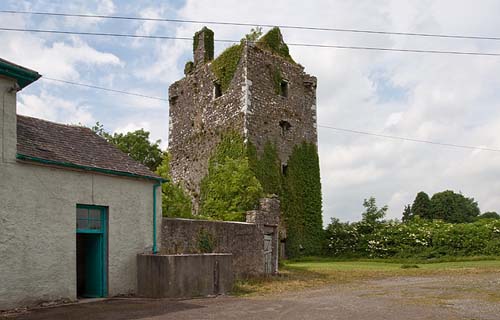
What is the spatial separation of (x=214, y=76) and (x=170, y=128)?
5460mm

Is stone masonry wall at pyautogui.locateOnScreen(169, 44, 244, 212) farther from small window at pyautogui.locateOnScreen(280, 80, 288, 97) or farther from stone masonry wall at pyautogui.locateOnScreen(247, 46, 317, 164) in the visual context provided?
small window at pyautogui.locateOnScreen(280, 80, 288, 97)

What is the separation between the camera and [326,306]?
12117mm

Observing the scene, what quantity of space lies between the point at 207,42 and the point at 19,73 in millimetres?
22731

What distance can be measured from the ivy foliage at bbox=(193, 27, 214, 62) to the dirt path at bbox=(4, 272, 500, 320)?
68.5 feet

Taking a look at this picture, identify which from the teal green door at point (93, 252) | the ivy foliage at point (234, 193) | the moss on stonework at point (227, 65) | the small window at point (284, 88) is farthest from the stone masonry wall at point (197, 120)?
the teal green door at point (93, 252)

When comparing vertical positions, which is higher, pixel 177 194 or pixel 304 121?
pixel 304 121

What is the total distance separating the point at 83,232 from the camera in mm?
13711

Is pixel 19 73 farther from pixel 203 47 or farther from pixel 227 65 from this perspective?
pixel 203 47

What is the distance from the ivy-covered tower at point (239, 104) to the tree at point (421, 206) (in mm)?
42022

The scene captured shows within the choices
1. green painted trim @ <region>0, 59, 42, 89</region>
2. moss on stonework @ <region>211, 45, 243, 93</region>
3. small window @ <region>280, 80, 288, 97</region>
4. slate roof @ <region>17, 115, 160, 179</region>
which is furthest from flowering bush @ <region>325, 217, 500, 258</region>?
green painted trim @ <region>0, 59, 42, 89</region>

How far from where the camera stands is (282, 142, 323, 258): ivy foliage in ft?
99.8

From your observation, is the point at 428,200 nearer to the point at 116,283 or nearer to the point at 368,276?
the point at 368,276

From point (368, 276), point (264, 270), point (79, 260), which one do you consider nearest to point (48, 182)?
point (79, 260)

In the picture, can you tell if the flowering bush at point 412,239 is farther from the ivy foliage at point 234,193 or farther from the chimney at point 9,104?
the chimney at point 9,104
